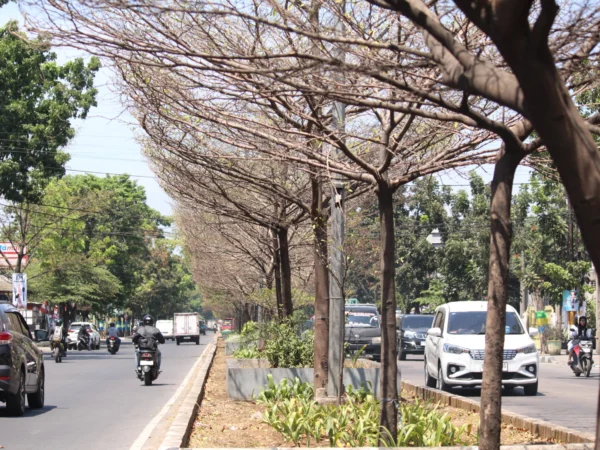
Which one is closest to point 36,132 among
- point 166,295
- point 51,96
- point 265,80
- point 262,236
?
point 51,96

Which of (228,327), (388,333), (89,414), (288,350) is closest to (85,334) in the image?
(288,350)

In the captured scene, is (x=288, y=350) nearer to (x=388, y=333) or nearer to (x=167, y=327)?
(x=388, y=333)

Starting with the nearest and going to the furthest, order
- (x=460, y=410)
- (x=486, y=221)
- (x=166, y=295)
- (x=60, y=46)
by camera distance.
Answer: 1. (x=60, y=46)
2. (x=460, y=410)
3. (x=486, y=221)
4. (x=166, y=295)

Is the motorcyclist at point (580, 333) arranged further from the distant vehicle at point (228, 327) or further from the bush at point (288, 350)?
the distant vehicle at point (228, 327)

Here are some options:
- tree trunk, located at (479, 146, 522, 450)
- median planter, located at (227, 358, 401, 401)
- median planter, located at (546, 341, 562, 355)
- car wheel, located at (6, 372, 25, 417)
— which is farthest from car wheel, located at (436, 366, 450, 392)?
median planter, located at (546, 341, 562, 355)

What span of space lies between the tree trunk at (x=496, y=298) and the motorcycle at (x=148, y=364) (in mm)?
15055

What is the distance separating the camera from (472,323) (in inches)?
750

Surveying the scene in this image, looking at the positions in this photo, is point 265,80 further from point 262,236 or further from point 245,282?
point 245,282

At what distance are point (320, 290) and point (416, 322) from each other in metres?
21.3

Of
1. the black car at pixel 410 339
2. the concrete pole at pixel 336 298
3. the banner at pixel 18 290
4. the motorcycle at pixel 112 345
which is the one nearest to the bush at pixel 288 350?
the concrete pole at pixel 336 298

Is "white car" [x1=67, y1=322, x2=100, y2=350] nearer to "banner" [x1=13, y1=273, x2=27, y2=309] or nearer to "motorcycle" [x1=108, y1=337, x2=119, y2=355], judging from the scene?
"motorcycle" [x1=108, y1=337, x2=119, y2=355]

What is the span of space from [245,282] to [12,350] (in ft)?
91.3

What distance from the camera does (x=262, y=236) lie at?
80.3 feet

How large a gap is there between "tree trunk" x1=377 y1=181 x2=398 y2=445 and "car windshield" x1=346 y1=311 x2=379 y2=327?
23.0 metres
